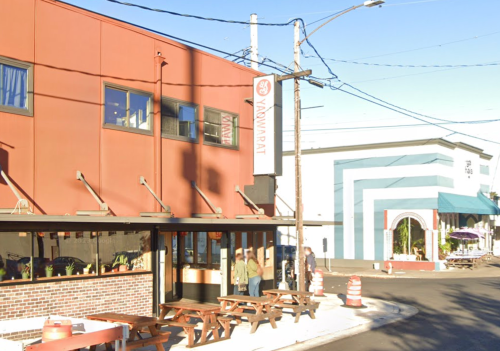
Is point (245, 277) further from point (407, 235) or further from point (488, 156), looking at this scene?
point (488, 156)

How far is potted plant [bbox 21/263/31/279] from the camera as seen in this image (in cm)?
Answer: 1211

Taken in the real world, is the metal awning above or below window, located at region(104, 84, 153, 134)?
below

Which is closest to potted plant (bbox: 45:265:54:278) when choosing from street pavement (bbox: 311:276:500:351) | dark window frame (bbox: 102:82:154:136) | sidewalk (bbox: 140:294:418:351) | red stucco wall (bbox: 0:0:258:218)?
red stucco wall (bbox: 0:0:258:218)

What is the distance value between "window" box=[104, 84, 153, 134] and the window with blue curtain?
215cm

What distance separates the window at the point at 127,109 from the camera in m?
14.5

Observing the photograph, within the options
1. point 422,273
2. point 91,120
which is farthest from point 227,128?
point 422,273

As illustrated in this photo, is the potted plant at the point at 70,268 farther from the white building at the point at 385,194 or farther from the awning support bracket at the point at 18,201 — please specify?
the white building at the point at 385,194

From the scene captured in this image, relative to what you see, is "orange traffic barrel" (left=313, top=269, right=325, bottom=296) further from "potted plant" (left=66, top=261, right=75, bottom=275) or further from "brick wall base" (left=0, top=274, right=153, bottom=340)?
"potted plant" (left=66, top=261, right=75, bottom=275)

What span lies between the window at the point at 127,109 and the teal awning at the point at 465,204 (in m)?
22.8

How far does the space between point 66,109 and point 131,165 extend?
226 cm

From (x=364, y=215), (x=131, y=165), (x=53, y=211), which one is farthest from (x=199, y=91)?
(x=364, y=215)

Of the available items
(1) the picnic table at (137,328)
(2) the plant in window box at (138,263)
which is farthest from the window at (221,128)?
(1) the picnic table at (137,328)

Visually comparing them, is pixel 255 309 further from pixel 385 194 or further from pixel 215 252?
pixel 385 194

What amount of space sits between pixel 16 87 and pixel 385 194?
26865 millimetres
